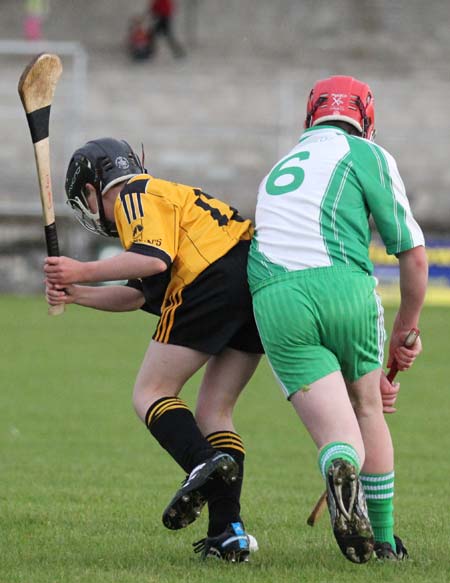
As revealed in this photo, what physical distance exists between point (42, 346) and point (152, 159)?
1060 centimetres

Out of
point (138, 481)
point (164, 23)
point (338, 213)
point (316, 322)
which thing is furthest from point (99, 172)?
point (164, 23)

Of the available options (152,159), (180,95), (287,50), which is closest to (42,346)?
(152,159)

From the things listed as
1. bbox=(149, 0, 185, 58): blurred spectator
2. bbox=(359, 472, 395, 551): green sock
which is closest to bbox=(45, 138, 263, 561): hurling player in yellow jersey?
bbox=(359, 472, 395, 551): green sock

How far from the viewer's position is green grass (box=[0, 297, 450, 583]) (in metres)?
5.04

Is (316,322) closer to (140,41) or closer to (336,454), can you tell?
(336,454)

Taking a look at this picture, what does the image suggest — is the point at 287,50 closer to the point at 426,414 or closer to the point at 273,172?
the point at 426,414

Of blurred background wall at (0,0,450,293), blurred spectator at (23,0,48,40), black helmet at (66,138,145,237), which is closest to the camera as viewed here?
black helmet at (66,138,145,237)

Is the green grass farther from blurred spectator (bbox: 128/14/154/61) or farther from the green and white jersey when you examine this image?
blurred spectator (bbox: 128/14/154/61)

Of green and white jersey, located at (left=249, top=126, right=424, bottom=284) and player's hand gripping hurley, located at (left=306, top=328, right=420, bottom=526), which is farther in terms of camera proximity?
player's hand gripping hurley, located at (left=306, top=328, right=420, bottom=526)

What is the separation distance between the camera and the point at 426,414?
445 inches

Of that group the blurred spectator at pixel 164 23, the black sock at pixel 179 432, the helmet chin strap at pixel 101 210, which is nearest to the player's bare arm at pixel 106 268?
the helmet chin strap at pixel 101 210

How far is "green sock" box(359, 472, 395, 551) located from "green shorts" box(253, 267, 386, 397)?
53 cm

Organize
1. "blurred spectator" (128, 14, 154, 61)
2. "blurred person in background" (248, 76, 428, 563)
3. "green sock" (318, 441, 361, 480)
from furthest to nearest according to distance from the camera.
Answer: "blurred spectator" (128, 14, 154, 61), "blurred person in background" (248, 76, 428, 563), "green sock" (318, 441, 361, 480)

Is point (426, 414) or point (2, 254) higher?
point (426, 414)
